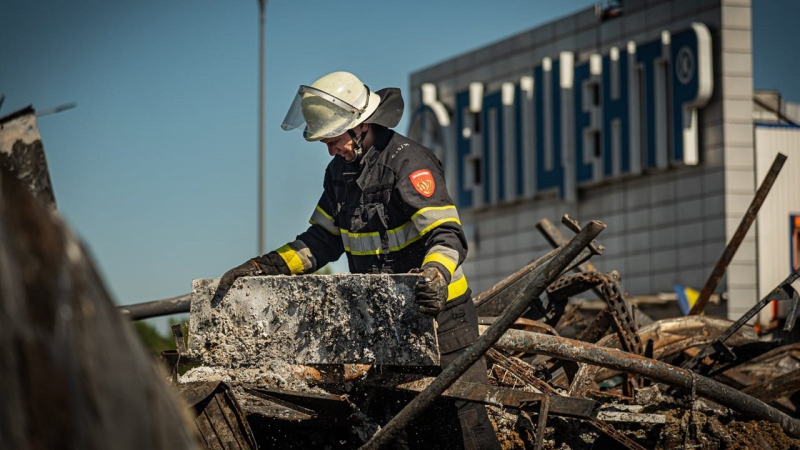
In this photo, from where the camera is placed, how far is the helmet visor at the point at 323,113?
4844mm

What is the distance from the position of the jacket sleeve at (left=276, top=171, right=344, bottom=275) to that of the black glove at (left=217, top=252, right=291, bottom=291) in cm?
11

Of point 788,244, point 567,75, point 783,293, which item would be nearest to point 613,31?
point 567,75

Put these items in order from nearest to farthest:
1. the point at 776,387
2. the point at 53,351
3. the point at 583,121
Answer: the point at 53,351
the point at 776,387
the point at 583,121

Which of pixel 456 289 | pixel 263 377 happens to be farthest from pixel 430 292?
pixel 263 377

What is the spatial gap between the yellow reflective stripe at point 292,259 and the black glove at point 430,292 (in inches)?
45.5

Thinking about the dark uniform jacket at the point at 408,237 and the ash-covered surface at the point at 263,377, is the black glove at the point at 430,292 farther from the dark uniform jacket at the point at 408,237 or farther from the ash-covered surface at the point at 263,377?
the ash-covered surface at the point at 263,377

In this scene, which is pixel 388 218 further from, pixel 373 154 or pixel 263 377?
pixel 263 377

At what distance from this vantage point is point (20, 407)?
1498 millimetres

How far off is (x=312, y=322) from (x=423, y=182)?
0.84 m

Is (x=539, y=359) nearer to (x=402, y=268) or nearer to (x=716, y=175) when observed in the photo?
(x=402, y=268)

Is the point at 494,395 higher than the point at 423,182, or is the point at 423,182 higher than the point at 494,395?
the point at 423,182

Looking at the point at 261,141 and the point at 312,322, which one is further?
the point at 261,141

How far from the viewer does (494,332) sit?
3.51 metres

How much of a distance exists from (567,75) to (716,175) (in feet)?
19.1
